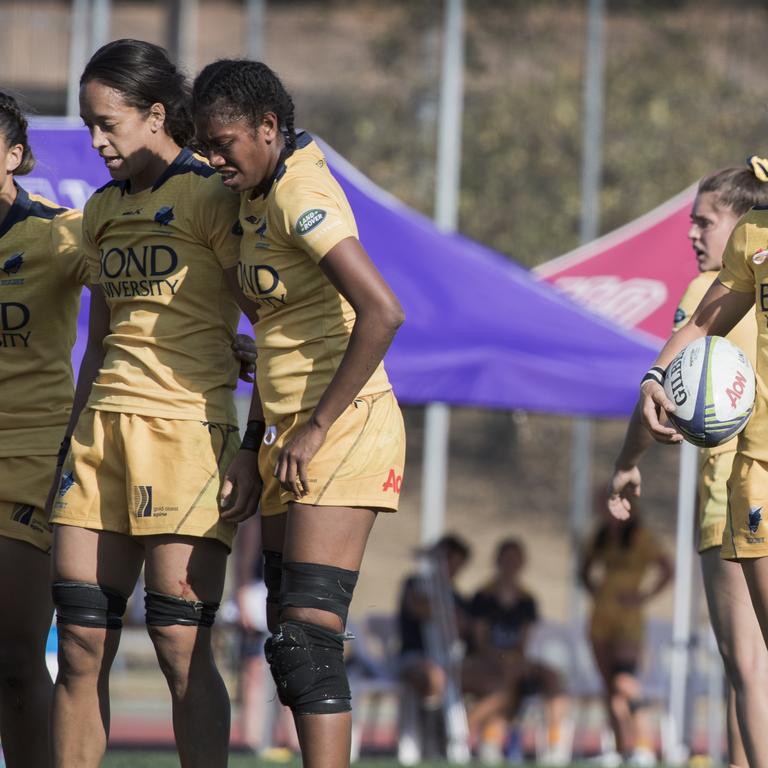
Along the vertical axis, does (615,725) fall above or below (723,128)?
below

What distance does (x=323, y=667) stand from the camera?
3967mm

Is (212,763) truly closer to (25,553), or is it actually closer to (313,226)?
(25,553)

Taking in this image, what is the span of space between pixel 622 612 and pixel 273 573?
646 cm

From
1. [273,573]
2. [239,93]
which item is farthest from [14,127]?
[273,573]

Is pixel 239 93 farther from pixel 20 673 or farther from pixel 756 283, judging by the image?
pixel 20 673

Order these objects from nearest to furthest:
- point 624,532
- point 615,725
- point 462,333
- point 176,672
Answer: point 176,672, point 462,333, point 615,725, point 624,532

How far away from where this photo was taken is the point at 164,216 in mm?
4301

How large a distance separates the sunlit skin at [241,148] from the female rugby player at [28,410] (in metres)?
0.81

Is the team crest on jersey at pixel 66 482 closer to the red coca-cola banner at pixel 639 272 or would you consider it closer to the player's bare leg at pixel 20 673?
the player's bare leg at pixel 20 673

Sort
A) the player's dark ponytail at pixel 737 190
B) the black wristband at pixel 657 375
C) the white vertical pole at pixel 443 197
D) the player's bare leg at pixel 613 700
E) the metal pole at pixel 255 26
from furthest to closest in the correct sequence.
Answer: the metal pole at pixel 255 26 < the white vertical pole at pixel 443 197 < the player's bare leg at pixel 613 700 < the player's dark ponytail at pixel 737 190 < the black wristband at pixel 657 375

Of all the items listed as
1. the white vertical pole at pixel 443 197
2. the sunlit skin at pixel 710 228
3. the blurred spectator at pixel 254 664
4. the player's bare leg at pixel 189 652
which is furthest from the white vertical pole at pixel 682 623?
the player's bare leg at pixel 189 652

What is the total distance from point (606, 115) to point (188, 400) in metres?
22.3

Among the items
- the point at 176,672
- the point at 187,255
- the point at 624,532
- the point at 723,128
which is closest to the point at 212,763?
the point at 176,672

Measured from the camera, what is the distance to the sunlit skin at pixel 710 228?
5.17 metres
